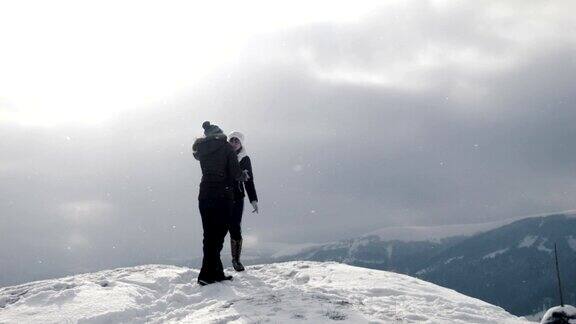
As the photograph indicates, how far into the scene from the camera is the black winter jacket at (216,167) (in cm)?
1028

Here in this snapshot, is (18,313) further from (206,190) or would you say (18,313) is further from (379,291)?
(379,291)

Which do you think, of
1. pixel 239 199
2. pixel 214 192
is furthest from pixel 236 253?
pixel 214 192

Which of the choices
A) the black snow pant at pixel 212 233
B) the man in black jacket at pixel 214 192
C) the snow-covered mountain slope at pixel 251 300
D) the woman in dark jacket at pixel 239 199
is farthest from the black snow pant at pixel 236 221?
the black snow pant at pixel 212 233

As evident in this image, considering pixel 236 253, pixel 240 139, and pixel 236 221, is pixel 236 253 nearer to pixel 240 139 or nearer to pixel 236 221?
pixel 236 221

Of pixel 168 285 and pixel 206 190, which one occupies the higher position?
pixel 206 190

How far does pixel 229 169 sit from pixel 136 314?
3.51 m

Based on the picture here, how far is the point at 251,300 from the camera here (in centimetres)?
750

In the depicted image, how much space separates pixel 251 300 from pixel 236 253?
459cm

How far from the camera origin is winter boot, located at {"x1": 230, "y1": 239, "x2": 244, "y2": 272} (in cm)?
1180

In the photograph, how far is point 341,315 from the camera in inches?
250

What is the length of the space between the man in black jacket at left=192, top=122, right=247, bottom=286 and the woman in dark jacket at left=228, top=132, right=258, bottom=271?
47.1 inches

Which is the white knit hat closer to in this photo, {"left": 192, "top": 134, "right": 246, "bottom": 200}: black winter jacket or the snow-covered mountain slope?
{"left": 192, "top": 134, "right": 246, "bottom": 200}: black winter jacket

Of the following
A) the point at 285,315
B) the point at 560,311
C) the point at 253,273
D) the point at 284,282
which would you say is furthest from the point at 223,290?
the point at 560,311

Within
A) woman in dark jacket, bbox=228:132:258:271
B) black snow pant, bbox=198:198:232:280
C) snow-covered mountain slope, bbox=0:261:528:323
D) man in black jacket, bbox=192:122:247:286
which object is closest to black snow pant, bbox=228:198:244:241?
woman in dark jacket, bbox=228:132:258:271
